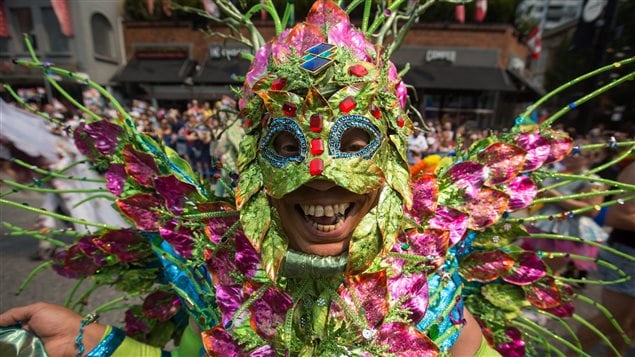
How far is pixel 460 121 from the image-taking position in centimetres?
1305

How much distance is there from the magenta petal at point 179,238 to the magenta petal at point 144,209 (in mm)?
68

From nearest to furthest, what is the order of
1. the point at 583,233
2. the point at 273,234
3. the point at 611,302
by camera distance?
the point at 273,234 < the point at 611,302 < the point at 583,233

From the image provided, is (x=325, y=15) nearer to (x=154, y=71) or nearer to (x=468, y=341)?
(x=468, y=341)

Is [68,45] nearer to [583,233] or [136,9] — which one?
[136,9]

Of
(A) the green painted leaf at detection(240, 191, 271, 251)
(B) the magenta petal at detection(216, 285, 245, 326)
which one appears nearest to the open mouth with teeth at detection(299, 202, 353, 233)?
(A) the green painted leaf at detection(240, 191, 271, 251)

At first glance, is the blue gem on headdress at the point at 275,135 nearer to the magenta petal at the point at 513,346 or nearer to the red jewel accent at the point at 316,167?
the red jewel accent at the point at 316,167

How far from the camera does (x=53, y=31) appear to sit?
43.3 ft

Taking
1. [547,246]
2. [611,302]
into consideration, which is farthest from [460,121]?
[611,302]

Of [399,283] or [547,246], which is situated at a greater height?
[399,283]

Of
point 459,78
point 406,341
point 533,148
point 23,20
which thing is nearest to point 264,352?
point 406,341

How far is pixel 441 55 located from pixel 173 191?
42.5 feet

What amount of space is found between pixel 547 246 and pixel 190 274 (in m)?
2.88

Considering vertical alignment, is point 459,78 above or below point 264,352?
below

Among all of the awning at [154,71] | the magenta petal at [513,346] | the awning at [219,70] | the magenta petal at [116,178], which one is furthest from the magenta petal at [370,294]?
the awning at [154,71]
